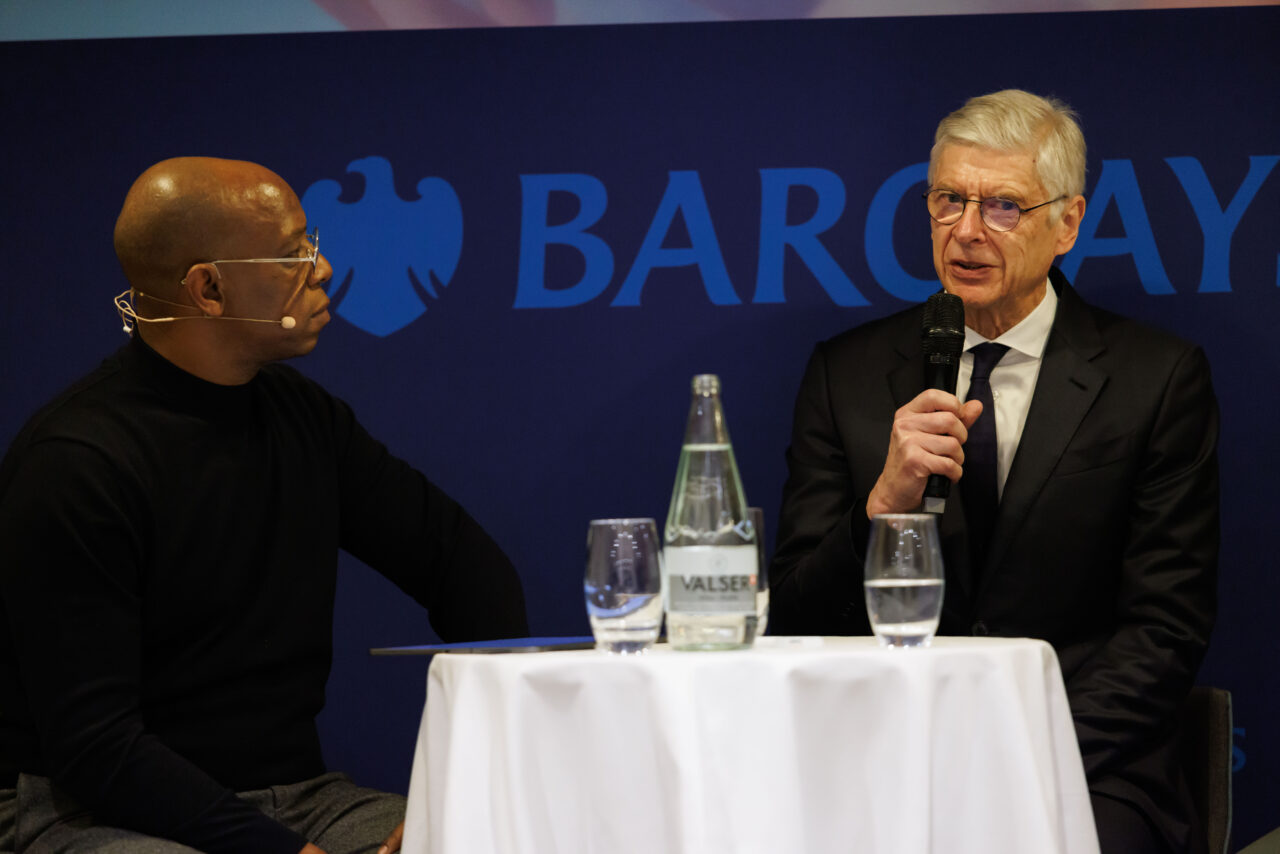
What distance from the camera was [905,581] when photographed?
1.67 metres

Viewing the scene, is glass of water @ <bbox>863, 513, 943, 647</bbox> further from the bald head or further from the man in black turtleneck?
the bald head

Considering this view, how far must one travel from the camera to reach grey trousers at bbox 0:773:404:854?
206 cm

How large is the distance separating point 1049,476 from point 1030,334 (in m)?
0.31

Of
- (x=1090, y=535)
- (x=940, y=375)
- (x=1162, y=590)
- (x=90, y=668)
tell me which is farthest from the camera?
(x=1090, y=535)

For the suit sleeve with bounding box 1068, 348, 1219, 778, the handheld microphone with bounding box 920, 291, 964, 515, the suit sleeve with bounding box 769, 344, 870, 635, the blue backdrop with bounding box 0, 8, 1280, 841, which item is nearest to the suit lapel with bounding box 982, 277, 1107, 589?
the suit sleeve with bounding box 1068, 348, 1219, 778

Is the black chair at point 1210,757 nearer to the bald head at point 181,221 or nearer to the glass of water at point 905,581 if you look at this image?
the glass of water at point 905,581

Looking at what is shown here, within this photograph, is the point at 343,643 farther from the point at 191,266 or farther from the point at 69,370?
the point at 191,266

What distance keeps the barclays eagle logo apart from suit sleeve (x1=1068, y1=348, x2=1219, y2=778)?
5.39 ft

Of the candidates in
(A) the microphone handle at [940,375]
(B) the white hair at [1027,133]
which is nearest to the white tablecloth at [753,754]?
(A) the microphone handle at [940,375]

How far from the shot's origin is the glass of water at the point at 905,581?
1.67 m

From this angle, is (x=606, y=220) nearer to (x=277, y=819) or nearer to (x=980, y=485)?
(x=980, y=485)

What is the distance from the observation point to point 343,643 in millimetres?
3355

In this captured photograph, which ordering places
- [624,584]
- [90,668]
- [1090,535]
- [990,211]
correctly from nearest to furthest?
[624,584] < [90,668] < [1090,535] < [990,211]

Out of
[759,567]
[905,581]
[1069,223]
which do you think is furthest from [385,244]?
[905,581]
